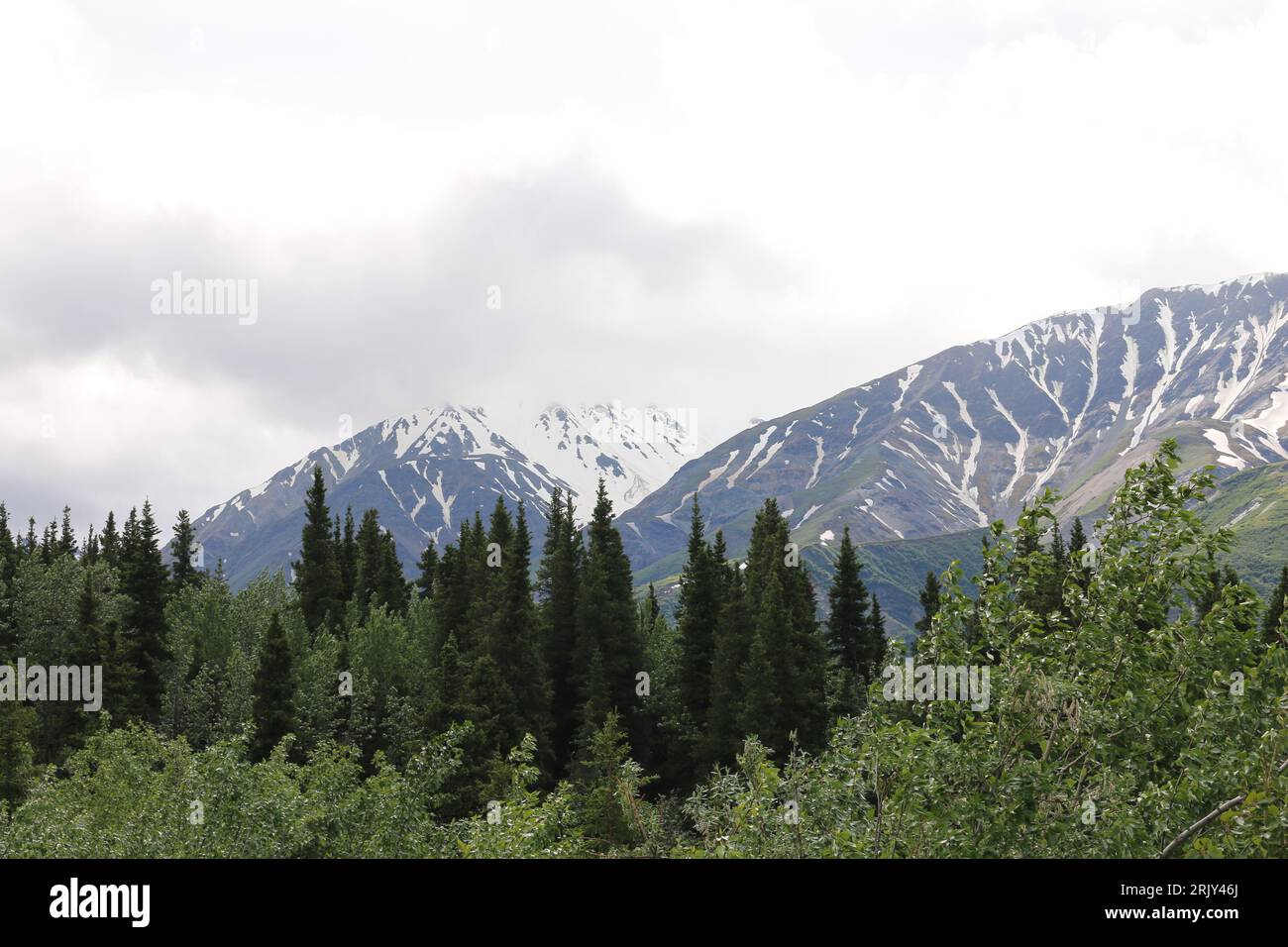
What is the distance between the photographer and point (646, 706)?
77.8 m

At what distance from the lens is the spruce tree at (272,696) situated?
2418 inches

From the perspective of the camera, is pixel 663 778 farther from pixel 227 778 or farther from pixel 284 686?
pixel 227 778

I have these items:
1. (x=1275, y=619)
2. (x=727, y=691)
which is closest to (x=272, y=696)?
(x=727, y=691)

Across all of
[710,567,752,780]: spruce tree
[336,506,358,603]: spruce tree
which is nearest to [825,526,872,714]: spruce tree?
[710,567,752,780]: spruce tree

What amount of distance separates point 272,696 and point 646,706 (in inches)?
1032

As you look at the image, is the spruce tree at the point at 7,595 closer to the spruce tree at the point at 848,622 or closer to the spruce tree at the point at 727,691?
the spruce tree at the point at 727,691

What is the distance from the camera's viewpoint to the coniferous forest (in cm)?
1166

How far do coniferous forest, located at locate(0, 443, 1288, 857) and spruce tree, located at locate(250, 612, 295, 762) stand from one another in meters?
0.16

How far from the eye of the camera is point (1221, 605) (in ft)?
39.7

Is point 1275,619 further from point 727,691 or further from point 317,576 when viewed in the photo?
point 317,576

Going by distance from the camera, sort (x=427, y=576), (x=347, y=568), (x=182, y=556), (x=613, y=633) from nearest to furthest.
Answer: (x=613, y=633) → (x=182, y=556) → (x=347, y=568) → (x=427, y=576)

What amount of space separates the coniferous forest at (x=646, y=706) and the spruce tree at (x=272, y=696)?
0.52 ft
